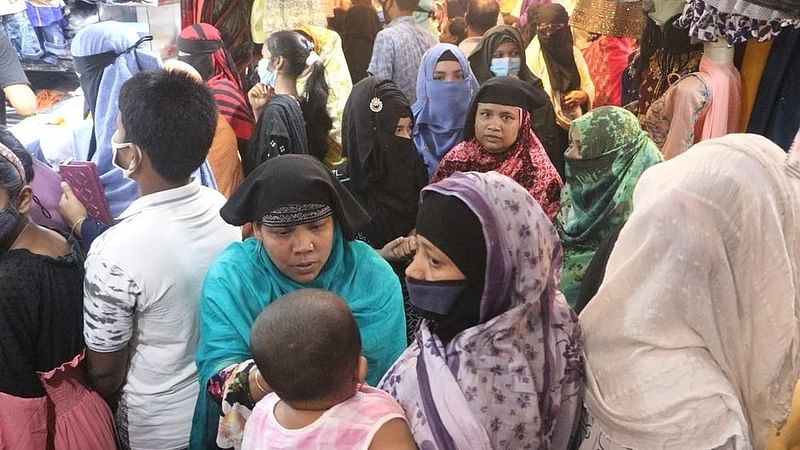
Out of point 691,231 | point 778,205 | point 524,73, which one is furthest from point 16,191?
point 524,73

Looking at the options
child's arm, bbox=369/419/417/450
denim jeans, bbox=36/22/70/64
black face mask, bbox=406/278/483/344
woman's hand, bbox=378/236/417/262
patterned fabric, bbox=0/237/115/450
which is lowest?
woman's hand, bbox=378/236/417/262

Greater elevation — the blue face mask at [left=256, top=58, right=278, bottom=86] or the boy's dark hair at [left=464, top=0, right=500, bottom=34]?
the boy's dark hair at [left=464, top=0, right=500, bottom=34]

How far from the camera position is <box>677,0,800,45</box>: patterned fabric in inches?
66.4

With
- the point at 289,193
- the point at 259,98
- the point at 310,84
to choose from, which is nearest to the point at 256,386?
the point at 289,193

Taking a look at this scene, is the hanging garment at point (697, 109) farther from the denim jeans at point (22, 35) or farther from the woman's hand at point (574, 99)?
the denim jeans at point (22, 35)

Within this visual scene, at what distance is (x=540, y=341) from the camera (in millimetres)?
1224

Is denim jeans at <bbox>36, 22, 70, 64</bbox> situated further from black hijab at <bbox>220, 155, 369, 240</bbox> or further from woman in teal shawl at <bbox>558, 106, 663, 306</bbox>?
woman in teal shawl at <bbox>558, 106, 663, 306</bbox>

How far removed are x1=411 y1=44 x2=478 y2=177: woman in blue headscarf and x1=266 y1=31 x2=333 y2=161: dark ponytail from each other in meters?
0.50

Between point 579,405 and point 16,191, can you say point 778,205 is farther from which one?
point 16,191

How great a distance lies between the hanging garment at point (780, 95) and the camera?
1.92 meters

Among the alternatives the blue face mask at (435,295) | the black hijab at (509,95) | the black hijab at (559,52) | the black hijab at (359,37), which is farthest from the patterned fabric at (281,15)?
the blue face mask at (435,295)

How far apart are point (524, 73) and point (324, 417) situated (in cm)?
293

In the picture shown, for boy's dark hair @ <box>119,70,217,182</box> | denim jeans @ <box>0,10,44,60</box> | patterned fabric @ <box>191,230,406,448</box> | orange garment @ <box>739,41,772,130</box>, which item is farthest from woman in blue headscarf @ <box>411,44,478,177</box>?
denim jeans @ <box>0,10,44,60</box>

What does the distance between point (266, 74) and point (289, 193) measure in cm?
210
